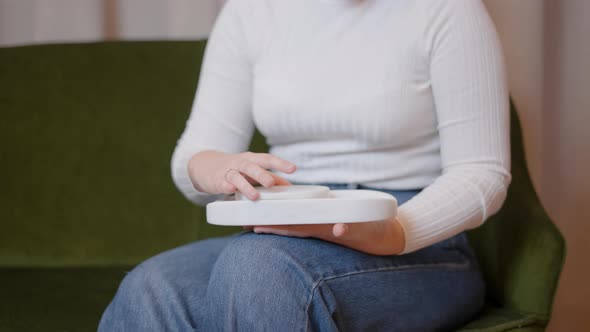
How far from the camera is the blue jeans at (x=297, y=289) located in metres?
0.67

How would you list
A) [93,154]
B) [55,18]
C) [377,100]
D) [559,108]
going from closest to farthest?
1. [377,100]
2. [93,154]
3. [559,108]
4. [55,18]

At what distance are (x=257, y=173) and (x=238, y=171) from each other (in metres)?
0.04

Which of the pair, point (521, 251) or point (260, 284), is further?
point (521, 251)

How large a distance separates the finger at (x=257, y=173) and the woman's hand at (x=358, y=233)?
0.16 ft

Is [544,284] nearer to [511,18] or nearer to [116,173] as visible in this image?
[511,18]

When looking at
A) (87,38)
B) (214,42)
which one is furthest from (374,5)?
(87,38)

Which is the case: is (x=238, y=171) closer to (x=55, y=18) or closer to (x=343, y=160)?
(x=343, y=160)

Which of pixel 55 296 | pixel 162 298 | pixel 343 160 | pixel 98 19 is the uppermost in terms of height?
pixel 98 19

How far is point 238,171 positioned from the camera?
0.76 metres

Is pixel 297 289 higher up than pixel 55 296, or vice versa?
pixel 297 289

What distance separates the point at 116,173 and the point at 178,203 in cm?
14

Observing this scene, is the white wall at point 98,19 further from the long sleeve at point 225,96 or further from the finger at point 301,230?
the finger at point 301,230

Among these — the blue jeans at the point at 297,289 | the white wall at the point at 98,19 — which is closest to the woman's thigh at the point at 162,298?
the blue jeans at the point at 297,289

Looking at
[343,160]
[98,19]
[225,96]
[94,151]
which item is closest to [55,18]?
[98,19]
